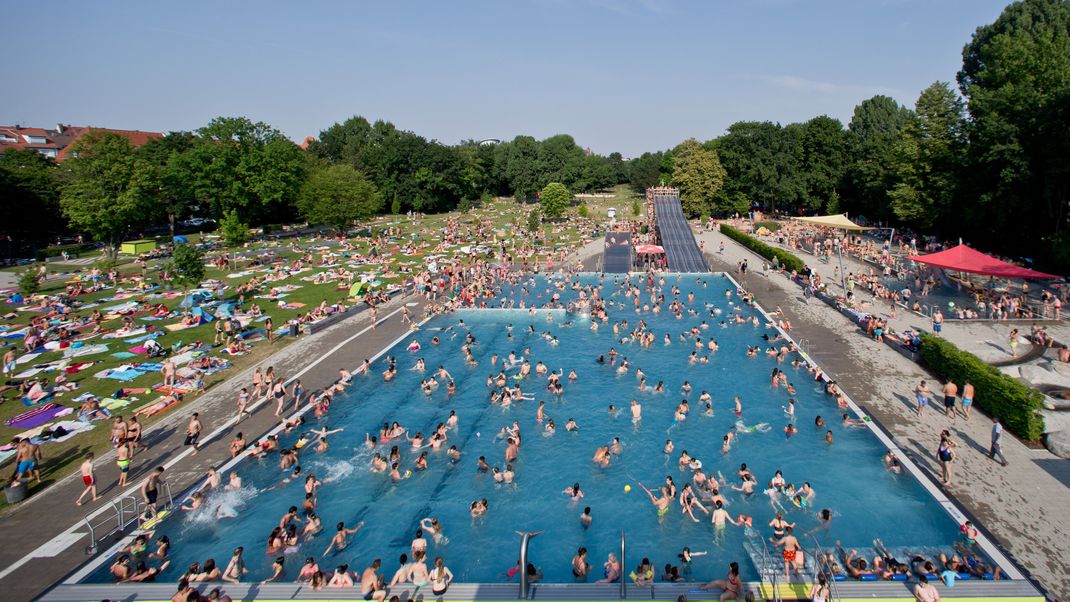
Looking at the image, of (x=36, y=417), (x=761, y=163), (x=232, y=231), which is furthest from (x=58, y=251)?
(x=761, y=163)

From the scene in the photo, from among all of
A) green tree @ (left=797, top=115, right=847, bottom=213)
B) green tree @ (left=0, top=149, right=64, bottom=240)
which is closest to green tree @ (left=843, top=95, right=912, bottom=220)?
green tree @ (left=797, top=115, right=847, bottom=213)

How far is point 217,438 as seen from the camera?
54.9 ft

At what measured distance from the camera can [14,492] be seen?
1311cm

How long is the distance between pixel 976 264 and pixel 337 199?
162ft

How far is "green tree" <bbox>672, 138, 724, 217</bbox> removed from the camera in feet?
215

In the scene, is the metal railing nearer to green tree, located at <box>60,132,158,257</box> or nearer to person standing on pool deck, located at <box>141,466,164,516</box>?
person standing on pool deck, located at <box>141,466,164,516</box>

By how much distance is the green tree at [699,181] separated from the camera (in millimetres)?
65500

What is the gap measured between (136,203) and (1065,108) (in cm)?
5971

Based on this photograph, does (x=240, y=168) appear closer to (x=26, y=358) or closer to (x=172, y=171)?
(x=172, y=171)

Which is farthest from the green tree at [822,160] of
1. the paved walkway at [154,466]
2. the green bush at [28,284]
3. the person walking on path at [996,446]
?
the green bush at [28,284]

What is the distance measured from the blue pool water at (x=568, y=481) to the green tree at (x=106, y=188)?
32.4 m

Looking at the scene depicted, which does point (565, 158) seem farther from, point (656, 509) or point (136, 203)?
point (656, 509)

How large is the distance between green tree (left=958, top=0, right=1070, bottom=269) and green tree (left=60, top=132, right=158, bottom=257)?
58.9m

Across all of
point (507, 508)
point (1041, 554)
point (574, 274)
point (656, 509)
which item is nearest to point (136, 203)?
point (574, 274)
